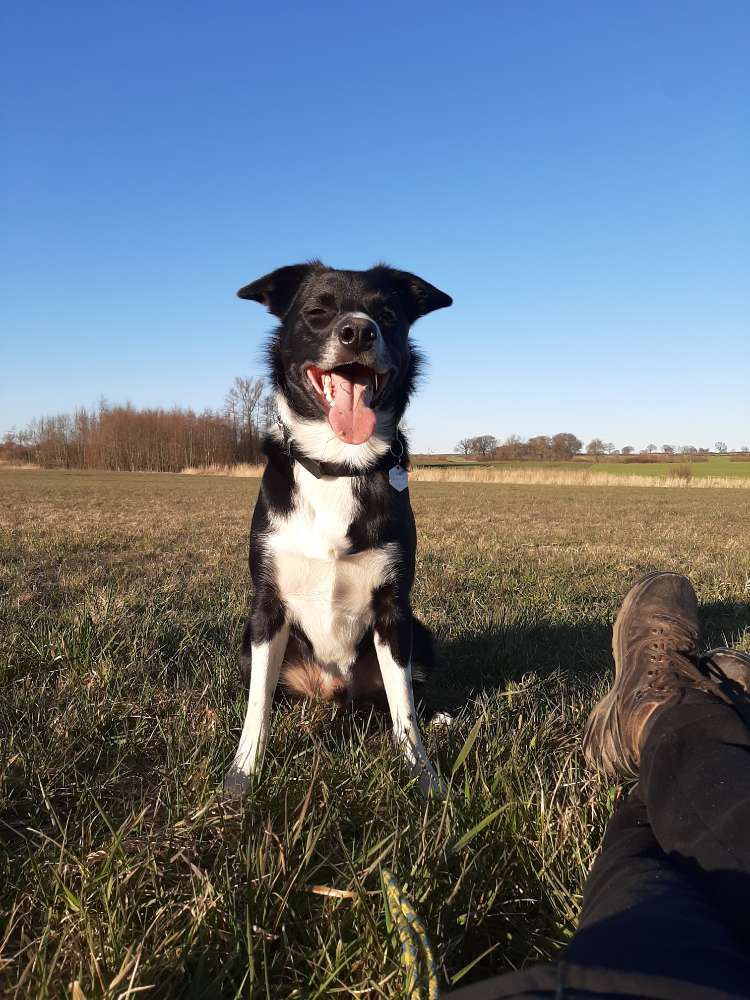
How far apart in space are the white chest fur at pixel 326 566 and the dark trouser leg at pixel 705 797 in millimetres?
1184

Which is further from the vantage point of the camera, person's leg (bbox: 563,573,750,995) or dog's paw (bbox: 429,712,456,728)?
dog's paw (bbox: 429,712,456,728)

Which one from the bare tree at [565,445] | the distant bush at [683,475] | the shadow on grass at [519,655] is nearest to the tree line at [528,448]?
the bare tree at [565,445]

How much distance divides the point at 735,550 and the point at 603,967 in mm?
8932

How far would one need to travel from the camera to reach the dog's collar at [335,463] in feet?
8.76

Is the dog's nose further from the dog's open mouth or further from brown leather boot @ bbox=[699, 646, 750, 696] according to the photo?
brown leather boot @ bbox=[699, 646, 750, 696]

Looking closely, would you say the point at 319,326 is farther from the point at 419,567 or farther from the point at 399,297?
the point at 419,567

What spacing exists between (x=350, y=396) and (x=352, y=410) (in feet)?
0.22

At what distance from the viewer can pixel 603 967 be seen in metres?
0.90

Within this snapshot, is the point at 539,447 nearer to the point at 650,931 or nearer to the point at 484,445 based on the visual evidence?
the point at 484,445

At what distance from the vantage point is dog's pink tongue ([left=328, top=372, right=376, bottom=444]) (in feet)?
8.87

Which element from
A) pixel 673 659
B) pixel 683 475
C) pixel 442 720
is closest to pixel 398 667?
pixel 442 720

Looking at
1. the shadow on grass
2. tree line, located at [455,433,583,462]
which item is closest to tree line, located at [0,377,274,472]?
tree line, located at [455,433,583,462]

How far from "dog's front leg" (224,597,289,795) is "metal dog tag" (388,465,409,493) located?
71cm

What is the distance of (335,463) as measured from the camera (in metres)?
2.70
